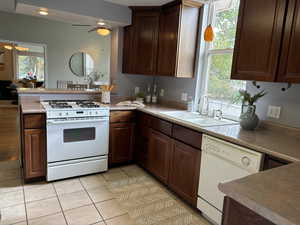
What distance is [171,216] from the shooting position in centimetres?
215

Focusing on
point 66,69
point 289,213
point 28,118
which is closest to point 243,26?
point 289,213

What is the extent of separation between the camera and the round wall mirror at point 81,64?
7.31 m

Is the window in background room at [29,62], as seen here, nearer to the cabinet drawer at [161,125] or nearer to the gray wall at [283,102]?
the cabinet drawer at [161,125]

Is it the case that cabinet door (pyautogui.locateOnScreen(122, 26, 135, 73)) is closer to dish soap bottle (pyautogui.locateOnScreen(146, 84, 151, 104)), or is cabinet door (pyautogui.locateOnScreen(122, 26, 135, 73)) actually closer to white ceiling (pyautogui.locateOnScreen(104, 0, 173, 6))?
white ceiling (pyautogui.locateOnScreen(104, 0, 173, 6))

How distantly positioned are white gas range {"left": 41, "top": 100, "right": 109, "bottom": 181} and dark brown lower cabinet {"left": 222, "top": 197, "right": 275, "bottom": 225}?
6.78ft

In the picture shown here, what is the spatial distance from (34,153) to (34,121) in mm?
376

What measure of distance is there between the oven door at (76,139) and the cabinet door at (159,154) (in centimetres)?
61

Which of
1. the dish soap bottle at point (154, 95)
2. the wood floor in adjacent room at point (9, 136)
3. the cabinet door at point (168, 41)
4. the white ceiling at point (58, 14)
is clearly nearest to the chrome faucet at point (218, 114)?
the cabinet door at point (168, 41)

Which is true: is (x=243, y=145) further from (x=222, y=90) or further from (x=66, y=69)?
(x=66, y=69)

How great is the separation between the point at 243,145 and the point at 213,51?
4.99 feet

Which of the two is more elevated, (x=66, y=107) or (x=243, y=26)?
(x=243, y=26)

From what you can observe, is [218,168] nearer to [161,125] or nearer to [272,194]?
[161,125]

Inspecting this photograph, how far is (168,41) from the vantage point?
9.66 feet

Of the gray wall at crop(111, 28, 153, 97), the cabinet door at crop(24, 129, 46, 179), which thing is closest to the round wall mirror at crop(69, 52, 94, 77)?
the gray wall at crop(111, 28, 153, 97)
